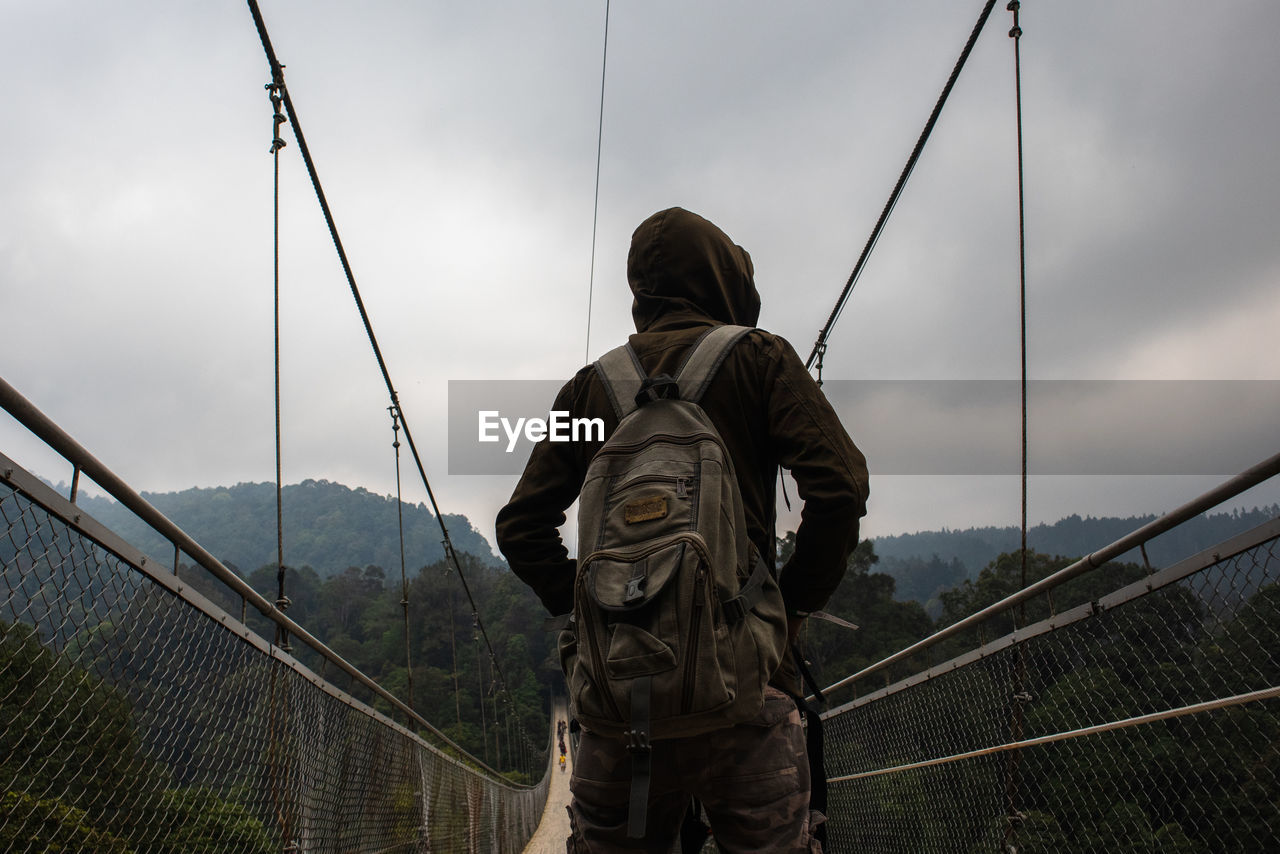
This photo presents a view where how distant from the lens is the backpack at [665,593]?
1.05 meters

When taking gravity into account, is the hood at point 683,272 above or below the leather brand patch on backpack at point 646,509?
above

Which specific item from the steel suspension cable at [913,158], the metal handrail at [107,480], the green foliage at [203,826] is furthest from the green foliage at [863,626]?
the metal handrail at [107,480]

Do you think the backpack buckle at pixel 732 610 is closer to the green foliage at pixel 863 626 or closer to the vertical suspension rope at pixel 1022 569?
the vertical suspension rope at pixel 1022 569

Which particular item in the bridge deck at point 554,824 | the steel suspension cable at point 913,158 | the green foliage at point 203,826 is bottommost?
the bridge deck at point 554,824

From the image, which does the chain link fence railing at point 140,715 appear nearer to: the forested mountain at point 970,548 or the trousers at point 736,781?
the trousers at point 736,781

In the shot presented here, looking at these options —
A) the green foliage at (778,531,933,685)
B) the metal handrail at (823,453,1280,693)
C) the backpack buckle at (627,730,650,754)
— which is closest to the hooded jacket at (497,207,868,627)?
the backpack buckle at (627,730,650,754)

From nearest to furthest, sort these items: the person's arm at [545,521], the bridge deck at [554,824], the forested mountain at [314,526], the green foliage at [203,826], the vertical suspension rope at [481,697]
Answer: the person's arm at [545,521] < the green foliage at [203,826] < the bridge deck at [554,824] < the vertical suspension rope at [481,697] < the forested mountain at [314,526]

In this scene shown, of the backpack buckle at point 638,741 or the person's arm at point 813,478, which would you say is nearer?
the backpack buckle at point 638,741

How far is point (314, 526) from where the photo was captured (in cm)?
12656

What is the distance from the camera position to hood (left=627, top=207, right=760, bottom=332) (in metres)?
1.46

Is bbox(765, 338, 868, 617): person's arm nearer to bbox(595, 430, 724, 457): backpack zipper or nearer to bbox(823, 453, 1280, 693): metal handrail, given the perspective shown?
bbox(595, 430, 724, 457): backpack zipper

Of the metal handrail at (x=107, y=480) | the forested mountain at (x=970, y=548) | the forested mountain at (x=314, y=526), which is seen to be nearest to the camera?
the metal handrail at (x=107, y=480)

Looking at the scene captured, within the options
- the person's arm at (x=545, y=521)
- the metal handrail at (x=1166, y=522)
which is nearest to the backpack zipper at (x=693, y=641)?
the person's arm at (x=545, y=521)

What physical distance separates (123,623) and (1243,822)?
189 cm
